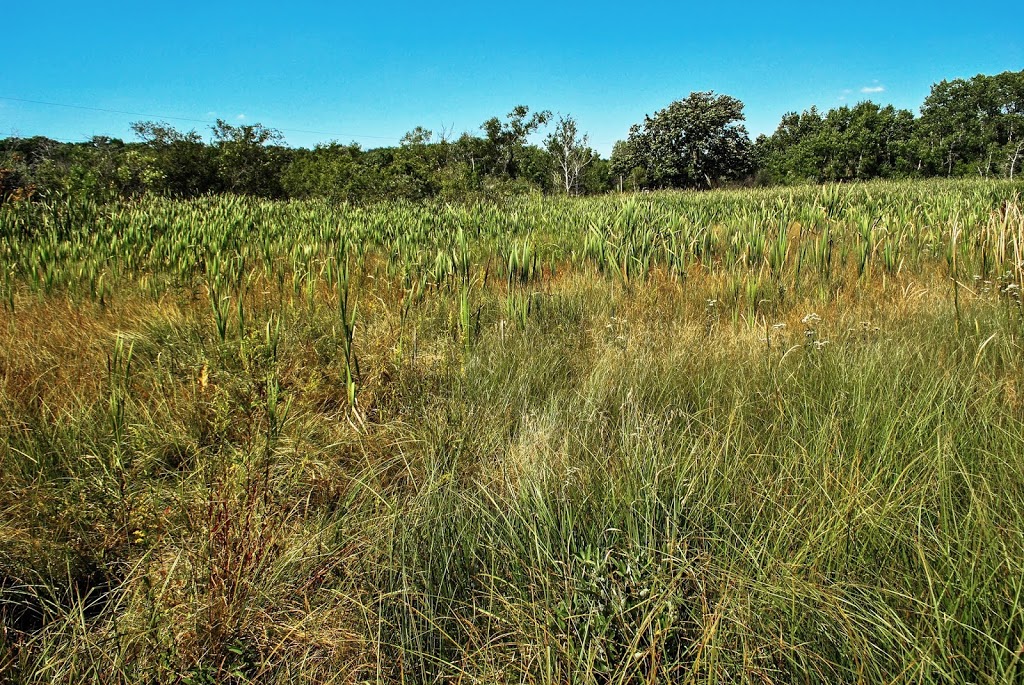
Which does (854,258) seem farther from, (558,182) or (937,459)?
(558,182)

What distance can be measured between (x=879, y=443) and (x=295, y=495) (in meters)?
1.63

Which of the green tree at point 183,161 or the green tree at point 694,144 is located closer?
the green tree at point 183,161

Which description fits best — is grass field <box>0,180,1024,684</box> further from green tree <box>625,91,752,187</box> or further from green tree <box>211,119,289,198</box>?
green tree <box>625,91,752,187</box>

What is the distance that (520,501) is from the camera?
4.26ft

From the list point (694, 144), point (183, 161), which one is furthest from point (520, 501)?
point (694, 144)

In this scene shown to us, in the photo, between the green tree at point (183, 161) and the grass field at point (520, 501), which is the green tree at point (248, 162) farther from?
the grass field at point (520, 501)

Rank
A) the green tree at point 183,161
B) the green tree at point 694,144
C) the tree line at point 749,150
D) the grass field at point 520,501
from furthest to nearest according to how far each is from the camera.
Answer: the green tree at point 694,144
the tree line at point 749,150
the green tree at point 183,161
the grass field at point 520,501

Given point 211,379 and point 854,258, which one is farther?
point 854,258

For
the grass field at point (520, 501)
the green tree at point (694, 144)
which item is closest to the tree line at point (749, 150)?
the green tree at point (694, 144)

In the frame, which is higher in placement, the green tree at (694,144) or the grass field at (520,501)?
the green tree at (694,144)

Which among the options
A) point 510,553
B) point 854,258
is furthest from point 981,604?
point 854,258

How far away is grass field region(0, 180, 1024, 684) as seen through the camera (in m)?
0.96

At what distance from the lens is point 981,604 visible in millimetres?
926

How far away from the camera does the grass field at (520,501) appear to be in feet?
3.16
